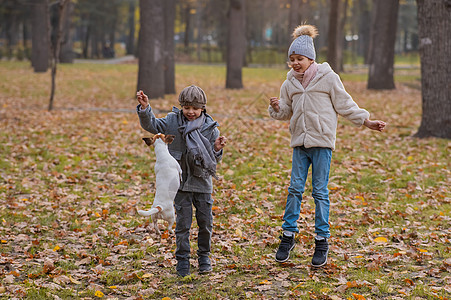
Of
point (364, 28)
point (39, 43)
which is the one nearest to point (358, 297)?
point (39, 43)

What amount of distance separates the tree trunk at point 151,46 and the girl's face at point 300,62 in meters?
11.9

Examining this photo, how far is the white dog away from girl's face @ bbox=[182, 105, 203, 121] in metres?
0.24

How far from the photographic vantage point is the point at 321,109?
4793 millimetres

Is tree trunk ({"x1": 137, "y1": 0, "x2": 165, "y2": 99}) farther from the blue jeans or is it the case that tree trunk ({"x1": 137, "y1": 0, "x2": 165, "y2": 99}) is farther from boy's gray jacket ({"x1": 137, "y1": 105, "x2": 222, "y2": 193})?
boy's gray jacket ({"x1": 137, "y1": 105, "x2": 222, "y2": 193})

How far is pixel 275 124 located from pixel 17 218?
26.9ft

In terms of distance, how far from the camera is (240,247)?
5.56 m

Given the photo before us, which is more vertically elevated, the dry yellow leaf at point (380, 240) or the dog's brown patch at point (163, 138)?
the dog's brown patch at point (163, 138)

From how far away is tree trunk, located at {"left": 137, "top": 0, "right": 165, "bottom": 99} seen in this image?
1617 centimetres

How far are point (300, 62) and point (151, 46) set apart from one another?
39.5 feet

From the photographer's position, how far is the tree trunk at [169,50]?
18686 millimetres

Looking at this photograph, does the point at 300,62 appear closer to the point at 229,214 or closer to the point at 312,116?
the point at 312,116

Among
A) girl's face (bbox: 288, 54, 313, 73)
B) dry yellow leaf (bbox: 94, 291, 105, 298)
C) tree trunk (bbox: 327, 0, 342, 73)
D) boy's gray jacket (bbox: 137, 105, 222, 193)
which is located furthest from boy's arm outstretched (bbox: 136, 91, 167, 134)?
tree trunk (bbox: 327, 0, 342, 73)

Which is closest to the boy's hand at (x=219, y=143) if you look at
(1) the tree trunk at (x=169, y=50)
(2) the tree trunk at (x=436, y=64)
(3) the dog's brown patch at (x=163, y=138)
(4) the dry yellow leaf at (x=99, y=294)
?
(3) the dog's brown patch at (x=163, y=138)

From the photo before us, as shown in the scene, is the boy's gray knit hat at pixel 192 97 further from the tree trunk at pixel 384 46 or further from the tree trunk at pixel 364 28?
the tree trunk at pixel 364 28
